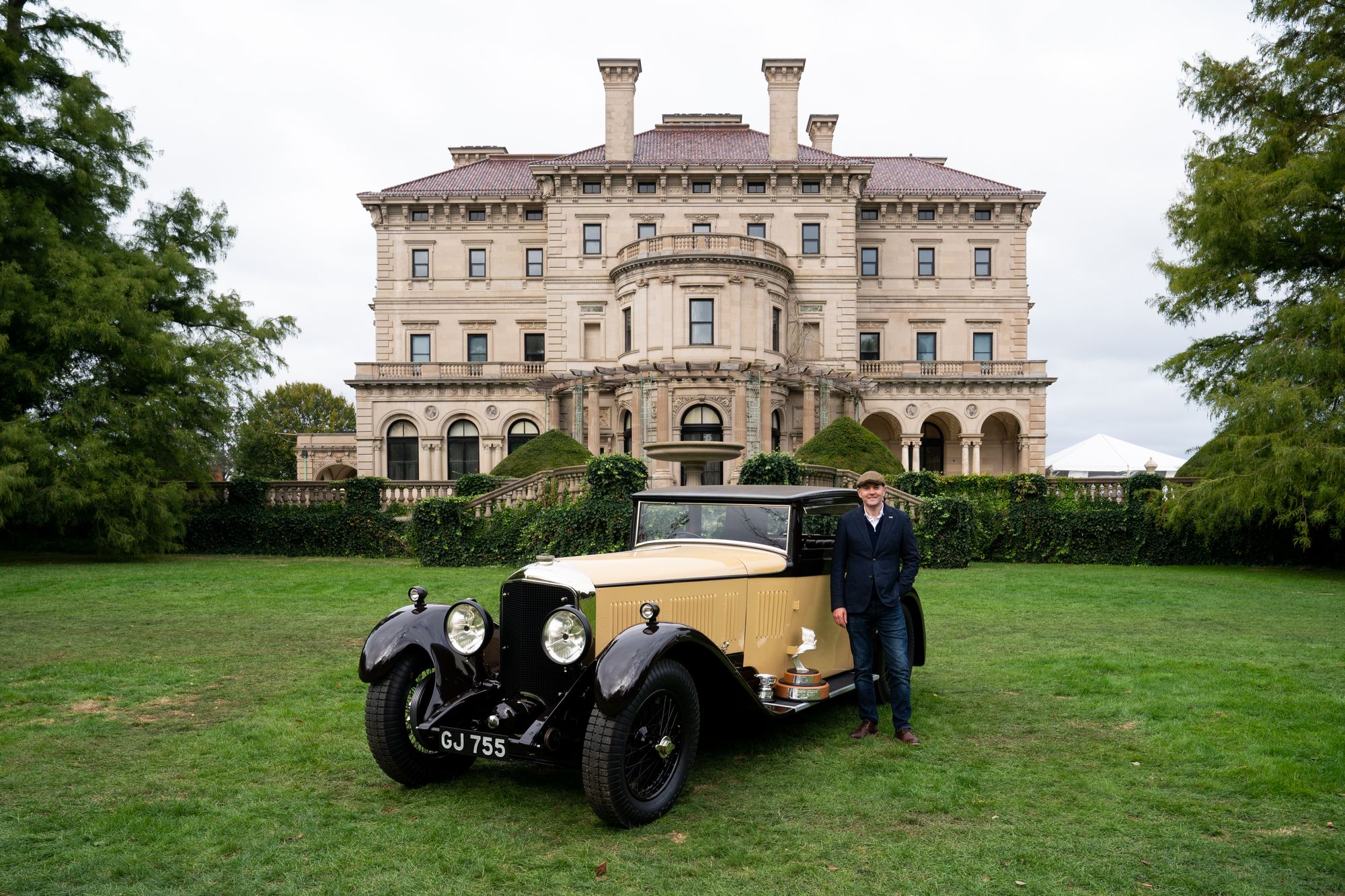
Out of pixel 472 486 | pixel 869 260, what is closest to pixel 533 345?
pixel 869 260

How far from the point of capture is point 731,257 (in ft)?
108

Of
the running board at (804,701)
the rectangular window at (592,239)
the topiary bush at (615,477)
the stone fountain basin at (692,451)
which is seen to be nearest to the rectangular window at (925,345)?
the rectangular window at (592,239)

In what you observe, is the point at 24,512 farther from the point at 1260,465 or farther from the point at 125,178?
the point at 1260,465

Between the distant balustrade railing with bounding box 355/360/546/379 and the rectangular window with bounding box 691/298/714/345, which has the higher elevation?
the rectangular window with bounding box 691/298/714/345

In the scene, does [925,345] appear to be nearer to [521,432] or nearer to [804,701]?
[521,432]

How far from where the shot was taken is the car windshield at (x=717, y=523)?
20.3ft

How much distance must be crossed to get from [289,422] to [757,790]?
6275 centimetres

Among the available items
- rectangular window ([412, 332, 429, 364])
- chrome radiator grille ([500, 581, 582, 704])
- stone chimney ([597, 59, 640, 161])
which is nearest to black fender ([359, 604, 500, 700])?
chrome radiator grille ([500, 581, 582, 704])

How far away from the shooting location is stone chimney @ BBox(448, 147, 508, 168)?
155ft

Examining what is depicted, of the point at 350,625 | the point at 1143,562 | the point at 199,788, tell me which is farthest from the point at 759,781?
the point at 1143,562

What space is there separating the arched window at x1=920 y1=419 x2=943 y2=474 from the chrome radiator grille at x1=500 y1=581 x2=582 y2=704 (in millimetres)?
37947

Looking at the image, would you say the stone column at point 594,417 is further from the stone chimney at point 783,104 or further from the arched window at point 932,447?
the arched window at point 932,447

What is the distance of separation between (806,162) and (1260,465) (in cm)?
2516

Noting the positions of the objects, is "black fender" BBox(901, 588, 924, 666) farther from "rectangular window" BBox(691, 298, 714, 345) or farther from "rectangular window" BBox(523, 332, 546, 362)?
"rectangular window" BBox(523, 332, 546, 362)
